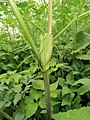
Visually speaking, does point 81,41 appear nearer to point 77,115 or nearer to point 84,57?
point 84,57

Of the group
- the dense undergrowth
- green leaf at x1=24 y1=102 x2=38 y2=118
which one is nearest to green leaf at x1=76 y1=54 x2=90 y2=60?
the dense undergrowth

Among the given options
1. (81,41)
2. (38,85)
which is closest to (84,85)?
(38,85)

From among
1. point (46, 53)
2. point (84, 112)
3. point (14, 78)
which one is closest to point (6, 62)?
point (14, 78)

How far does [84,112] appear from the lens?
0.66m

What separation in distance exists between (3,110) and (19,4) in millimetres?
429

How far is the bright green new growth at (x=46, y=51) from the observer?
729mm

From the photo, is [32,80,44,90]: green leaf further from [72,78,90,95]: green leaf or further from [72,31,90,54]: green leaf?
[72,31,90,54]: green leaf

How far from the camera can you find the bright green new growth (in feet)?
2.39

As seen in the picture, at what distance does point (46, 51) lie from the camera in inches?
29.2

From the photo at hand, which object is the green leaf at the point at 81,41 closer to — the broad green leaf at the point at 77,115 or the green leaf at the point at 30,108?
the green leaf at the point at 30,108

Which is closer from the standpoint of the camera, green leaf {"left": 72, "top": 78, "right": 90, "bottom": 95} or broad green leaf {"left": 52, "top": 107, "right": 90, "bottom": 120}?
broad green leaf {"left": 52, "top": 107, "right": 90, "bottom": 120}

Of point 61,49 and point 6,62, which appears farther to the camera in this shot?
point 6,62

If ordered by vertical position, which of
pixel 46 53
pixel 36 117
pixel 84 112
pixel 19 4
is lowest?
pixel 36 117

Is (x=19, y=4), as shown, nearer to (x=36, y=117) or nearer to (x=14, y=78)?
(x=14, y=78)
